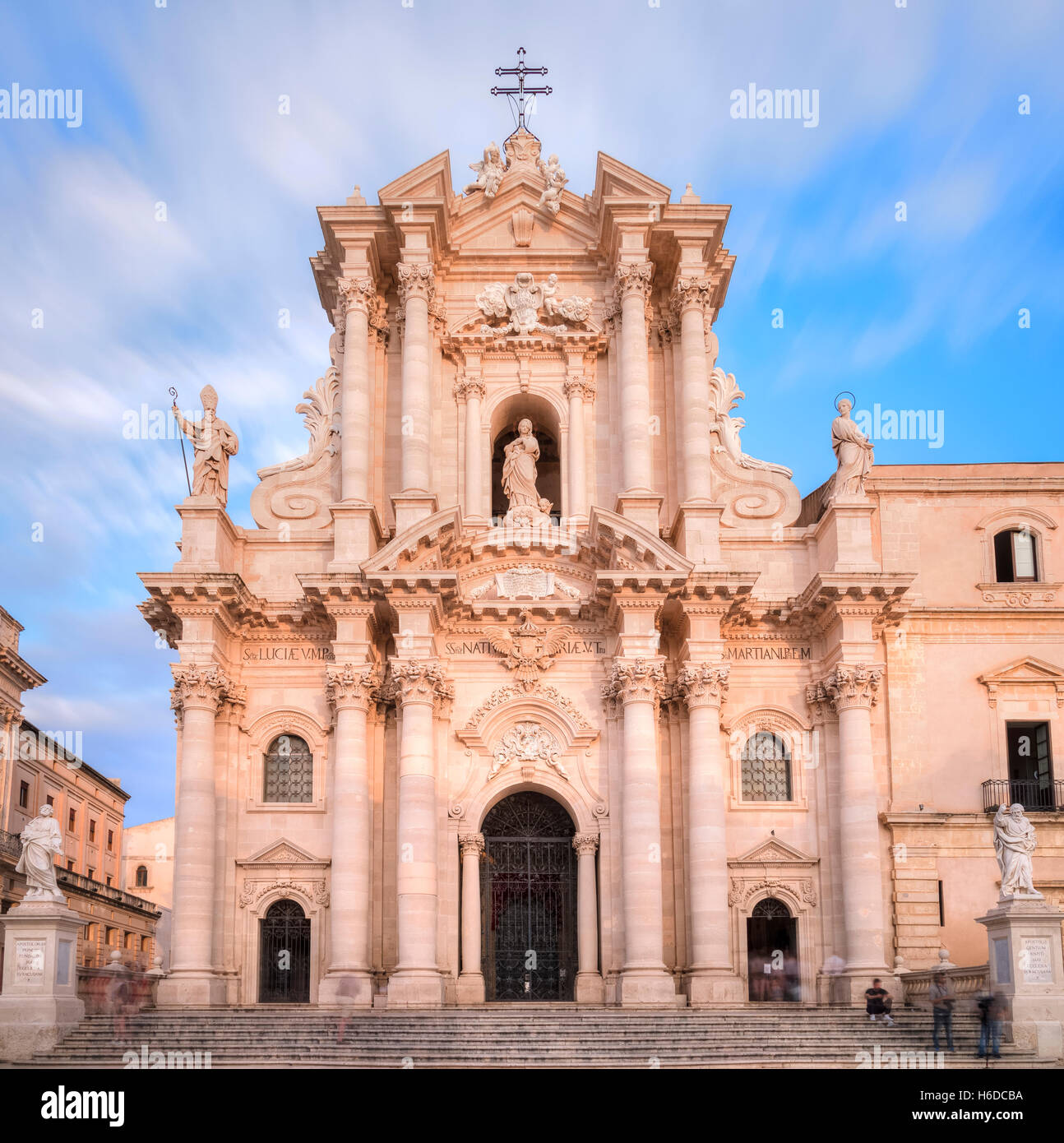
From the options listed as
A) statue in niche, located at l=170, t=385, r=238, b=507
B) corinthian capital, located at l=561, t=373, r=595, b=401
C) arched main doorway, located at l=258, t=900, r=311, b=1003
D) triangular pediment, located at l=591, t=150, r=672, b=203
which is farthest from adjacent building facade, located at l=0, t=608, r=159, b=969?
triangular pediment, located at l=591, t=150, r=672, b=203

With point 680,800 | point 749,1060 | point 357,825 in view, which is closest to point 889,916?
point 680,800

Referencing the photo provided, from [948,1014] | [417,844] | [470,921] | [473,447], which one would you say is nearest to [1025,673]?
[948,1014]

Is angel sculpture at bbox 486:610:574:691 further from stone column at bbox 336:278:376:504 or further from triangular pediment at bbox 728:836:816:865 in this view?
triangular pediment at bbox 728:836:816:865

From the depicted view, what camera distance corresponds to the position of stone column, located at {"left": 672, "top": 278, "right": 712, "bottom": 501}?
102 ft

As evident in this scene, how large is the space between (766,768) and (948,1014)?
847cm

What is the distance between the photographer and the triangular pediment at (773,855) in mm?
29594

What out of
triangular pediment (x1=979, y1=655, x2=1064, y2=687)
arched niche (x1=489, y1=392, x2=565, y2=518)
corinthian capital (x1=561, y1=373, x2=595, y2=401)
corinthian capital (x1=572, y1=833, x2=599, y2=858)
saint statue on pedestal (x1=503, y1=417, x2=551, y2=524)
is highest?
corinthian capital (x1=561, y1=373, x2=595, y2=401)

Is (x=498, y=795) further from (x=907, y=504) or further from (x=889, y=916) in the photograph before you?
(x=907, y=504)

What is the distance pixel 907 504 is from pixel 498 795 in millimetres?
11298

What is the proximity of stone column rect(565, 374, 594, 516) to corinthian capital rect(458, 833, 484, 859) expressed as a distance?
7.47 m

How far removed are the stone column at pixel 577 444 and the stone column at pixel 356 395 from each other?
4.58 metres

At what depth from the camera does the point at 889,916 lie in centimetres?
2919

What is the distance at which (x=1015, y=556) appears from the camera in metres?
31.9

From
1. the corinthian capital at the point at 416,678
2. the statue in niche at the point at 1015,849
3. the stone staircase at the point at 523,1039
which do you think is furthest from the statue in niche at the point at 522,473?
the statue in niche at the point at 1015,849
